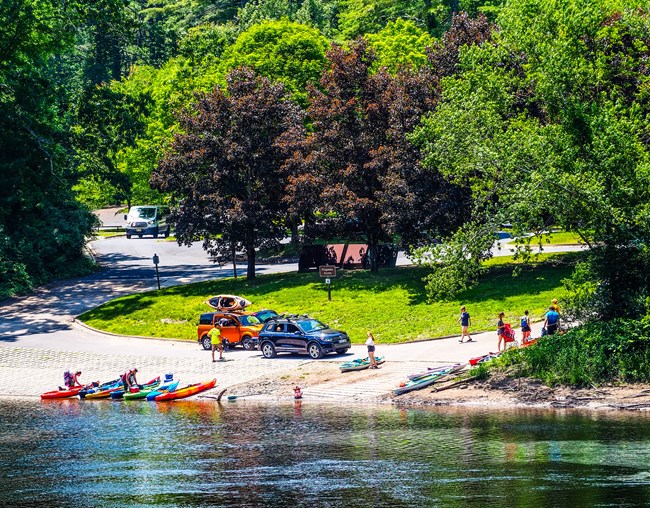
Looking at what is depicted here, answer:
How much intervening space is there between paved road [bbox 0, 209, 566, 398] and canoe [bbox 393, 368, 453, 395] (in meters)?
0.75

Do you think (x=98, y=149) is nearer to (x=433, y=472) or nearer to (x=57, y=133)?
(x=57, y=133)

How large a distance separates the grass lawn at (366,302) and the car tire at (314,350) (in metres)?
3.10

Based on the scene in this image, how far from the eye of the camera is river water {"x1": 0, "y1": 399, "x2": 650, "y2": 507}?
2500 centimetres

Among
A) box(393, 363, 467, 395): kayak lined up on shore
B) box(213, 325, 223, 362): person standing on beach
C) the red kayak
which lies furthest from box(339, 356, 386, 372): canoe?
the red kayak

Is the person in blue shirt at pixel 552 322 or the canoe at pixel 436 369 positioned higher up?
the person in blue shirt at pixel 552 322

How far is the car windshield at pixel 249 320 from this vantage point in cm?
4700

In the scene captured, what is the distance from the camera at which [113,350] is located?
48531 mm

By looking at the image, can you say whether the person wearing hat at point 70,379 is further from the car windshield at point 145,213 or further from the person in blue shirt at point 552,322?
the car windshield at point 145,213

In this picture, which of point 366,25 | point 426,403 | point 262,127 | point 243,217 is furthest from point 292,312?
point 366,25

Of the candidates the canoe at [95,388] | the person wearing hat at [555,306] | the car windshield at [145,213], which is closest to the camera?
the person wearing hat at [555,306]

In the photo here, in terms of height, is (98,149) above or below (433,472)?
above

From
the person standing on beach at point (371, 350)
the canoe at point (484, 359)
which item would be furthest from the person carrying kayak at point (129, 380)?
the canoe at point (484, 359)

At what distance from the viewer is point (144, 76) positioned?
120 metres

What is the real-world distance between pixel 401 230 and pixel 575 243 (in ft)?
52.1
